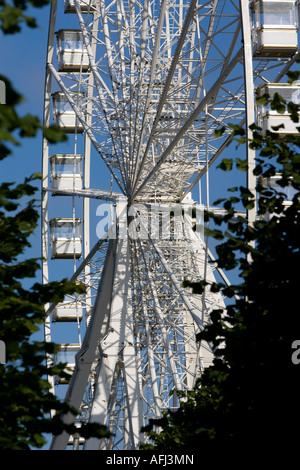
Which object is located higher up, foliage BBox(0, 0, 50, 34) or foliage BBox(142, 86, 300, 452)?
foliage BBox(0, 0, 50, 34)

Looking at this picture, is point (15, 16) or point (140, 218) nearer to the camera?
point (15, 16)

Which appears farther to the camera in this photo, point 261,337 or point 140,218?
point 140,218

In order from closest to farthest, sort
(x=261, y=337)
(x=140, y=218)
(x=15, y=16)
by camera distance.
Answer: (x=15, y=16)
(x=261, y=337)
(x=140, y=218)

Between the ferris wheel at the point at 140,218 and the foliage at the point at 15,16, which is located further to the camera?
the ferris wheel at the point at 140,218

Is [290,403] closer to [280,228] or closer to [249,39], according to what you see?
[280,228]

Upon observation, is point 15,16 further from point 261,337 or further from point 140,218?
point 140,218

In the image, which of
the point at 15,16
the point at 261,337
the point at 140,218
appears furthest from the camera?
the point at 140,218

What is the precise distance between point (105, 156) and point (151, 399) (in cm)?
619

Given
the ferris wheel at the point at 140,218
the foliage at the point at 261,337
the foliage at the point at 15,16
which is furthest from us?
the ferris wheel at the point at 140,218

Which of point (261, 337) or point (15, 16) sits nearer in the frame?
point (15, 16)

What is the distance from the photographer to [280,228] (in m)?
11.2

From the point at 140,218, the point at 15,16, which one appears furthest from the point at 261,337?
the point at 140,218

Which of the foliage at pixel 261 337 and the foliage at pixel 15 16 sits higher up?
the foliage at pixel 15 16
